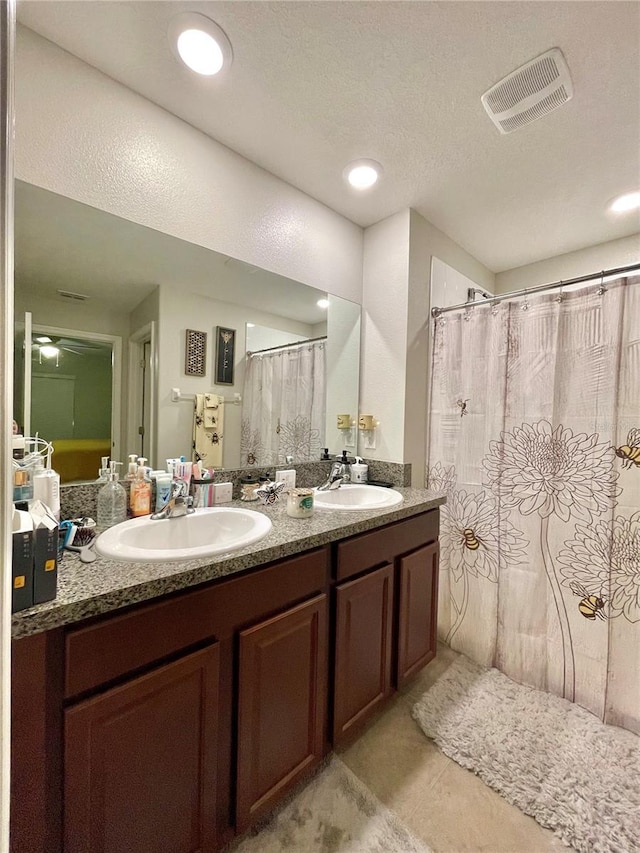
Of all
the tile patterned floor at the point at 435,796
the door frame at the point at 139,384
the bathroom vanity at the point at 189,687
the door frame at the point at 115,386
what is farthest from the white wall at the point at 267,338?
the tile patterned floor at the point at 435,796

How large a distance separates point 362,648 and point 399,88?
1.99 meters

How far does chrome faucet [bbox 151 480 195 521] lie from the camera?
3.69ft

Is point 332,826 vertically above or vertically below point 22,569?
below

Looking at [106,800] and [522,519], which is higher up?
[522,519]

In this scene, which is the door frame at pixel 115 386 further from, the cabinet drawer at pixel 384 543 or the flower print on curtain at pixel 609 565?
the flower print on curtain at pixel 609 565

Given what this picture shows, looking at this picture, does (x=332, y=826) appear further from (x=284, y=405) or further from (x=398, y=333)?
(x=398, y=333)

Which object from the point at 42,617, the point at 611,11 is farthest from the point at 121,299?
the point at 611,11

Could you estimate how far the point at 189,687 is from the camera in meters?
0.82

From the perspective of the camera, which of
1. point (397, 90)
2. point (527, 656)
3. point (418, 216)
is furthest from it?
point (418, 216)

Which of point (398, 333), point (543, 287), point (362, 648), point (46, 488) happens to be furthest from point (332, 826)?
point (543, 287)

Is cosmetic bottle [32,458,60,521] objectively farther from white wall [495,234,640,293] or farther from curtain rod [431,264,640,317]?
white wall [495,234,640,293]

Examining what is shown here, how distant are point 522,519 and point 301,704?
49.3 inches

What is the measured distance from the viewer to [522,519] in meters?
1.63

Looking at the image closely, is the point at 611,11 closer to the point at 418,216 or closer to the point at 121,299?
the point at 418,216
